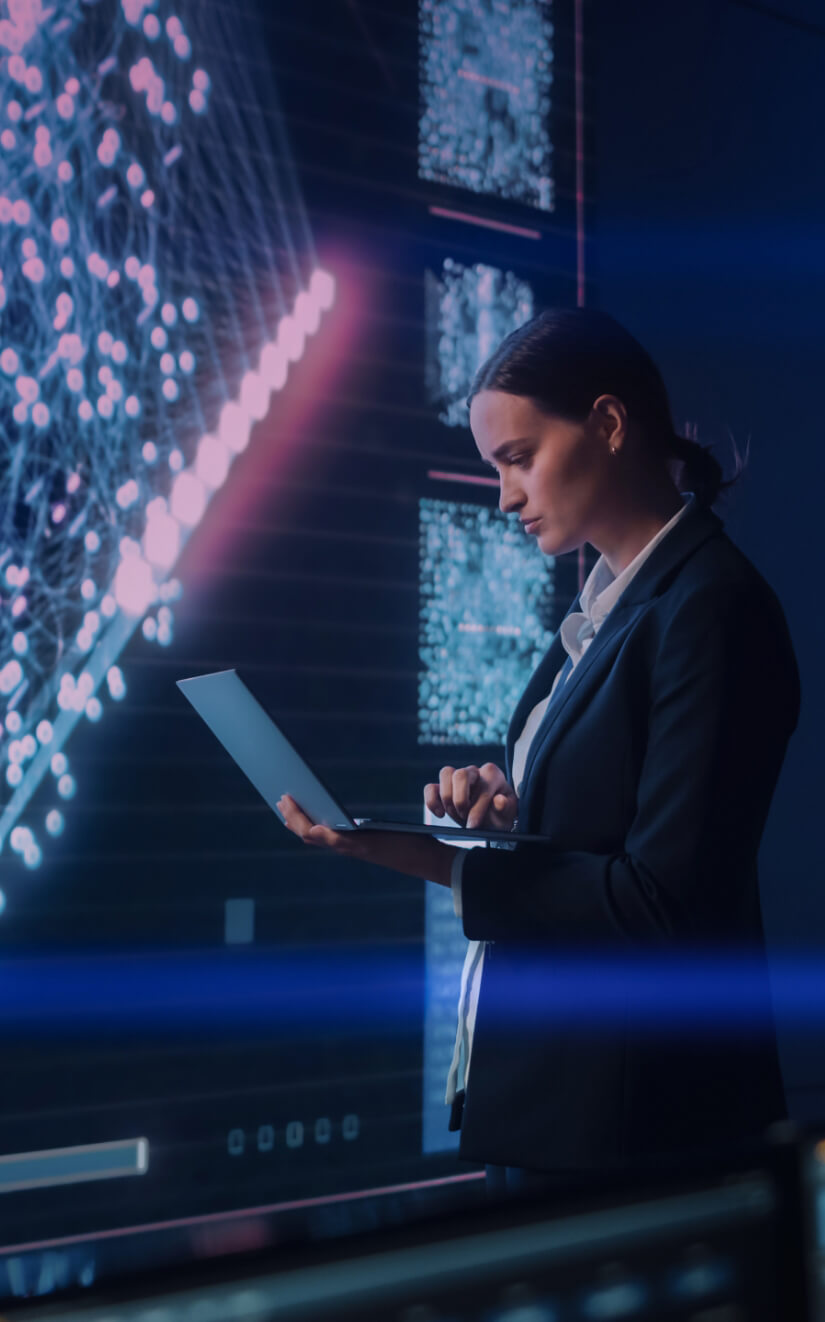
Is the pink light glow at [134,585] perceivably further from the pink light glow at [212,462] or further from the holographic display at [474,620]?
the holographic display at [474,620]

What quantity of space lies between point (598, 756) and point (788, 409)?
2.11 m

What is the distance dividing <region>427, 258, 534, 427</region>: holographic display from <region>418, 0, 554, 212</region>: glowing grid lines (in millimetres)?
185

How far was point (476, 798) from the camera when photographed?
1.32 m

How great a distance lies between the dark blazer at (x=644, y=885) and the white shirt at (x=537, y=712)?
0.03 meters

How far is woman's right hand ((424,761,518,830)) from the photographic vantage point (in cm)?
129

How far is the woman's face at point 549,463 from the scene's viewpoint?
127cm

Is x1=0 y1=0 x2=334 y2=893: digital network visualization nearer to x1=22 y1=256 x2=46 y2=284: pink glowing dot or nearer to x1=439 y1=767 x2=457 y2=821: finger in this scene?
x1=22 y1=256 x2=46 y2=284: pink glowing dot

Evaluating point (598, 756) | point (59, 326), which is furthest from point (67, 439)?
point (598, 756)

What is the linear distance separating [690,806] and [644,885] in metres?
0.08

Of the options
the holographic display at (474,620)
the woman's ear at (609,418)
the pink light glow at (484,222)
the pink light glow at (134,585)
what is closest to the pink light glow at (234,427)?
the pink light glow at (134,585)

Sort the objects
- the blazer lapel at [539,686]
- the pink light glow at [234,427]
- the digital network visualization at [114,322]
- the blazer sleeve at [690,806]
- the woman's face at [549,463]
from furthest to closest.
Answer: the pink light glow at [234,427]
the digital network visualization at [114,322]
the blazer lapel at [539,686]
the woman's face at [549,463]
the blazer sleeve at [690,806]

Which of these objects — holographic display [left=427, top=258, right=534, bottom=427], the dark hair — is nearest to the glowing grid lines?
holographic display [left=427, top=258, right=534, bottom=427]

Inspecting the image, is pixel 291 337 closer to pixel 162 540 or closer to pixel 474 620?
pixel 162 540

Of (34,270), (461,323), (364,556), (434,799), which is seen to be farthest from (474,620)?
(434,799)
